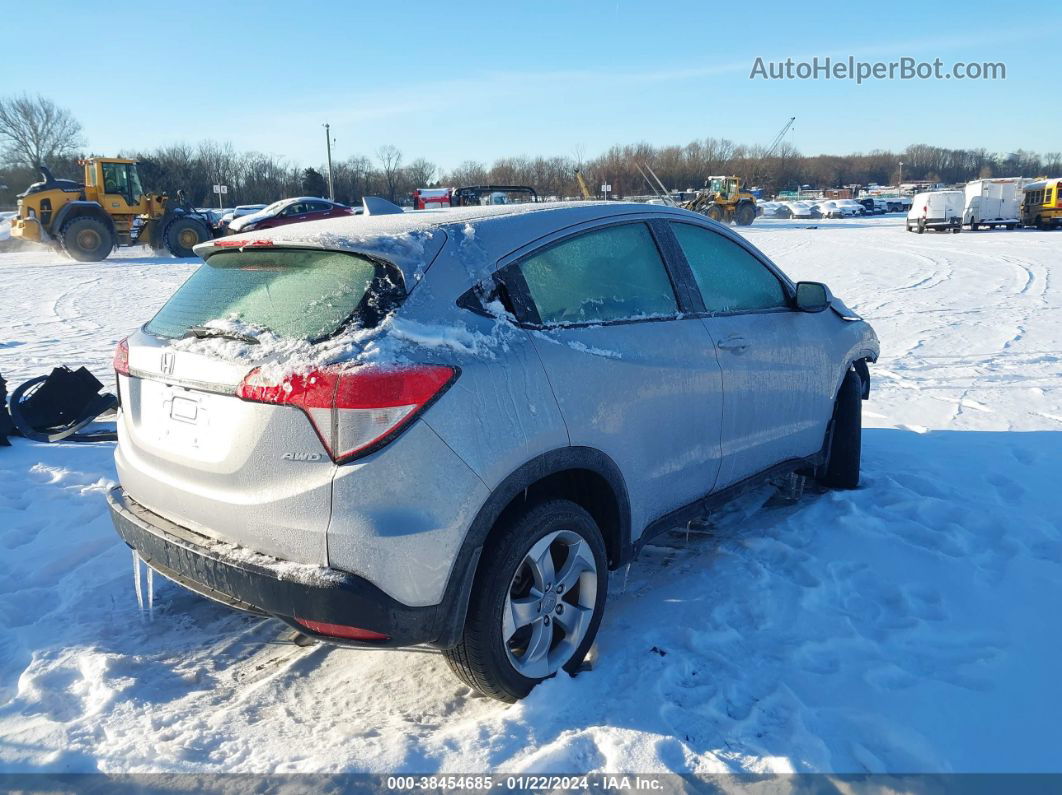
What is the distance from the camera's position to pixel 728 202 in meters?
38.0

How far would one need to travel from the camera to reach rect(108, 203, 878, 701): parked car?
2266 millimetres

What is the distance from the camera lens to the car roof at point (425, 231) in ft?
8.29

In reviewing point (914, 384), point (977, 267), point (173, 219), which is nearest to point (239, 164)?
point (173, 219)

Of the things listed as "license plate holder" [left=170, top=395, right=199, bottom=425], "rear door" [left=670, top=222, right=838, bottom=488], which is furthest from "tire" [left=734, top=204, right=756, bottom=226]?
"license plate holder" [left=170, top=395, right=199, bottom=425]

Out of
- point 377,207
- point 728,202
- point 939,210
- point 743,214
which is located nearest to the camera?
point 377,207

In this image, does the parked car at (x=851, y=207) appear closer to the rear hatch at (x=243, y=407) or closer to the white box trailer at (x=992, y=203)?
the white box trailer at (x=992, y=203)

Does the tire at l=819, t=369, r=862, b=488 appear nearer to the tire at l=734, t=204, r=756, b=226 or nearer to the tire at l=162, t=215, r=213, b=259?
the tire at l=162, t=215, r=213, b=259

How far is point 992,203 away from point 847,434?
34.8 metres

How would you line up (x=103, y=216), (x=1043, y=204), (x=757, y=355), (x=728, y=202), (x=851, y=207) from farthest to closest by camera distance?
(x=851, y=207) → (x=728, y=202) → (x=1043, y=204) → (x=103, y=216) → (x=757, y=355)

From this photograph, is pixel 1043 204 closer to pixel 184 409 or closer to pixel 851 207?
pixel 851 207

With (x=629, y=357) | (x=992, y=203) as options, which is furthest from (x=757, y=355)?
(x=992, y=203)

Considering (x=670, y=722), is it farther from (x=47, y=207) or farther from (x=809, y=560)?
(x=47, y=207)

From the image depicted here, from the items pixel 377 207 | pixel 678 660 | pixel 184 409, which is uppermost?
pixel 377 207

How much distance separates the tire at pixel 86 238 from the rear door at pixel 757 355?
878 inches
